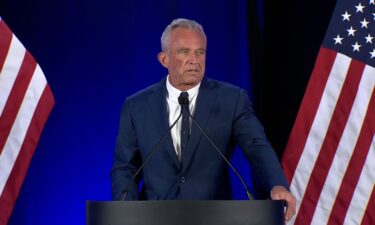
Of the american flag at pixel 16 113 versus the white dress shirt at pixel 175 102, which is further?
the american flag at pixel 16 113

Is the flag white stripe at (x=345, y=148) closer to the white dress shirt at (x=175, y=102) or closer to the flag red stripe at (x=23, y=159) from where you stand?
the white dress shirt at (x=175, y=102)

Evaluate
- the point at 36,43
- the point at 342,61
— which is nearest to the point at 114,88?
the point at 36,43

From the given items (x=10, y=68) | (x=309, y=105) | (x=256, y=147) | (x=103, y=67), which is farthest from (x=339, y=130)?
(x=10, y=68)

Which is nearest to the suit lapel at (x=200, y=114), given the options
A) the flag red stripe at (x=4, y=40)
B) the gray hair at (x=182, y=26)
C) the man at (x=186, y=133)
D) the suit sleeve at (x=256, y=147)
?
the man at (x=186, y=133)

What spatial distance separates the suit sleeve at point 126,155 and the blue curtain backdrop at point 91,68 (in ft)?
2.57

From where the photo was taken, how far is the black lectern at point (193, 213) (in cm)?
176

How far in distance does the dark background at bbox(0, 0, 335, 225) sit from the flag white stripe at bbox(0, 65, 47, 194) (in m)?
0.28

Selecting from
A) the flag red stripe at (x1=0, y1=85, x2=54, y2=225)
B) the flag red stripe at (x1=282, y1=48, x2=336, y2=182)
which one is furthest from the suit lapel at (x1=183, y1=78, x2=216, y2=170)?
the flag red stripe at (x1=0, y1=85, x2=54, y2=225)

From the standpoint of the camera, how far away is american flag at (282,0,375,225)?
2998mm

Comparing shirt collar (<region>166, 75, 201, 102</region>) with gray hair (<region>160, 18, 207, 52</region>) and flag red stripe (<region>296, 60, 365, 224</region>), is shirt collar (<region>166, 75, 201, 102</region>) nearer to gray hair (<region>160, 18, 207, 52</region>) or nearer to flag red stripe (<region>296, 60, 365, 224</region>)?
gray hair (<region>160, 18, 207, 52</region>)

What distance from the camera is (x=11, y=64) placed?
314 centimetres

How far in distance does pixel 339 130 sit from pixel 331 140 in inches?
2.4

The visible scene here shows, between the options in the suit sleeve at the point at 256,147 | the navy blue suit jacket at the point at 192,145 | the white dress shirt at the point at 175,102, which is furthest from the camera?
the white dress shirt at the point at 175,102

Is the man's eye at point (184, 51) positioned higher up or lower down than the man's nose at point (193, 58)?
higher up
